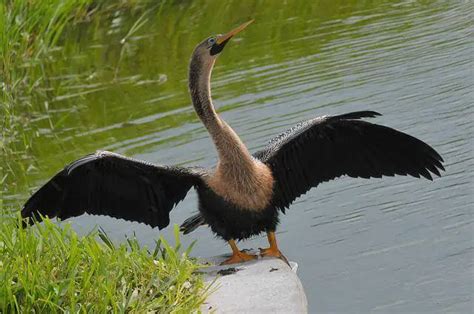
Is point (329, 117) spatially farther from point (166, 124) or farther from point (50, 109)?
point (50, 109)

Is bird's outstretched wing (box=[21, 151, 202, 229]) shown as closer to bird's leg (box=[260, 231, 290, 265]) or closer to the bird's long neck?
the bird's long neck

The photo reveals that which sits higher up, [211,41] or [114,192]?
[211,41]

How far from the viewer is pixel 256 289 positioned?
209 inches

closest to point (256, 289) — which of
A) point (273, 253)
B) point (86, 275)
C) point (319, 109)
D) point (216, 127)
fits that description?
point (273, 253)

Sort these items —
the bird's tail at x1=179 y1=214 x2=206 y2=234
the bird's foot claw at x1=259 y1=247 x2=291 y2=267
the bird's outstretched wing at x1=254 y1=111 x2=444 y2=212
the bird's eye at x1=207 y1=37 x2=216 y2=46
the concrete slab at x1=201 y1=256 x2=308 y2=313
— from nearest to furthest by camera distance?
the concrete slab at x1=201 y1=256 x2=308 y2=313, the bird's foot claw at x1=259 y1=247 x2=291 y2=267, the bird's outstretched wing at x1=254 y1=111 x2=444 y2=212, the bird's eye at x1=207 y1=37 x2=216 y2=46, the bird's tail at x1=179 y1=214 x2=206 y2=234

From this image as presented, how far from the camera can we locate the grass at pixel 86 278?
15.7 ft

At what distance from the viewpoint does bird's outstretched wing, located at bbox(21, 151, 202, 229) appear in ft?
20.1

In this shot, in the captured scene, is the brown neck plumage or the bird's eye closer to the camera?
the brown neck plumage

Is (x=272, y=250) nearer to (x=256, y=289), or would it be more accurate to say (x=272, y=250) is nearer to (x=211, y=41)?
(x=256, y=289)

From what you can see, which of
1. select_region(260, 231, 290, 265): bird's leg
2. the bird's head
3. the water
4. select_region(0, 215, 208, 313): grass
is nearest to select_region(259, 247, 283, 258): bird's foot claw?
select_region(260, 231, 290, 265): bird's leg

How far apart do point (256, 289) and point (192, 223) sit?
1.08m

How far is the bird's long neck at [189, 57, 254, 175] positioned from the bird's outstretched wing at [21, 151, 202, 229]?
0.26 metres

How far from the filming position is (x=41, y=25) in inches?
421

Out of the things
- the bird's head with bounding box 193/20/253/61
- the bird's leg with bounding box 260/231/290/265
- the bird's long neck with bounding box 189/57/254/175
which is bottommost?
the bird's leg with bounding box 260/231/290/265
